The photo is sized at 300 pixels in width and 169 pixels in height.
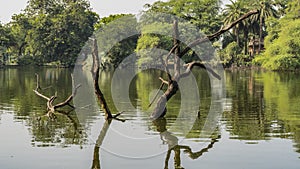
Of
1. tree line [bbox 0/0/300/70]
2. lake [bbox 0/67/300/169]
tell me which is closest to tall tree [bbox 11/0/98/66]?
tree line [bbox 0/0/300/70]

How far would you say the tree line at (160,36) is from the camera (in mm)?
66562

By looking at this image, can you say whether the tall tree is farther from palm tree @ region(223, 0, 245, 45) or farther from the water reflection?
the water reflection

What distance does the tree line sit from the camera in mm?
66562

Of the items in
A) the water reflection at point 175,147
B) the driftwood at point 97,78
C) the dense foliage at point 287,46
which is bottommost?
the water reflection at point 175,147

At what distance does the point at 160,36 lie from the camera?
76.4 metres

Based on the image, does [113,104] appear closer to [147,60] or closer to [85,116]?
Answer: [85,116]

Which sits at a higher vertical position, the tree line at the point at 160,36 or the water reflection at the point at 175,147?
the tree line at the point at 160,36

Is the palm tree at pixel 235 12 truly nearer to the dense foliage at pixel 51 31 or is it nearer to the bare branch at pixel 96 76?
the dense foliage at pixel 51 31

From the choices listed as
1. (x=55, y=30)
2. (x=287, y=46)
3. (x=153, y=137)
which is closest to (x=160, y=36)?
(x=287, y=46)

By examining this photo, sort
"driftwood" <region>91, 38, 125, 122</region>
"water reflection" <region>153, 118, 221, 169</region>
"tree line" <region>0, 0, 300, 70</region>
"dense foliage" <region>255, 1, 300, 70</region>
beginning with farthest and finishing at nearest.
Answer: "tree line" <region>0, 0, 300, 70</region>
"dense foliage" <region>255, 1, 300, 70</region>
"driftwood" <region>91, 38, 125, 122</region>
"water reflection" <region>153, 118, 221, 169</region>

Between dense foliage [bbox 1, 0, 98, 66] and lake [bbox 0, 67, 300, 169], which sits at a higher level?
dense foliage [bbox 1, 0, 98, 66]

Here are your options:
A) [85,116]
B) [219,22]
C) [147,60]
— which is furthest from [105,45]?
[85,116]

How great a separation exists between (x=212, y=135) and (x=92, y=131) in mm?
4411

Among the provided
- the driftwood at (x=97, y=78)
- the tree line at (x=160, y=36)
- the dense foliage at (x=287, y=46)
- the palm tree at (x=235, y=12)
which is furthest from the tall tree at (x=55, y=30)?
the driftwood at (x=97, y=78)
